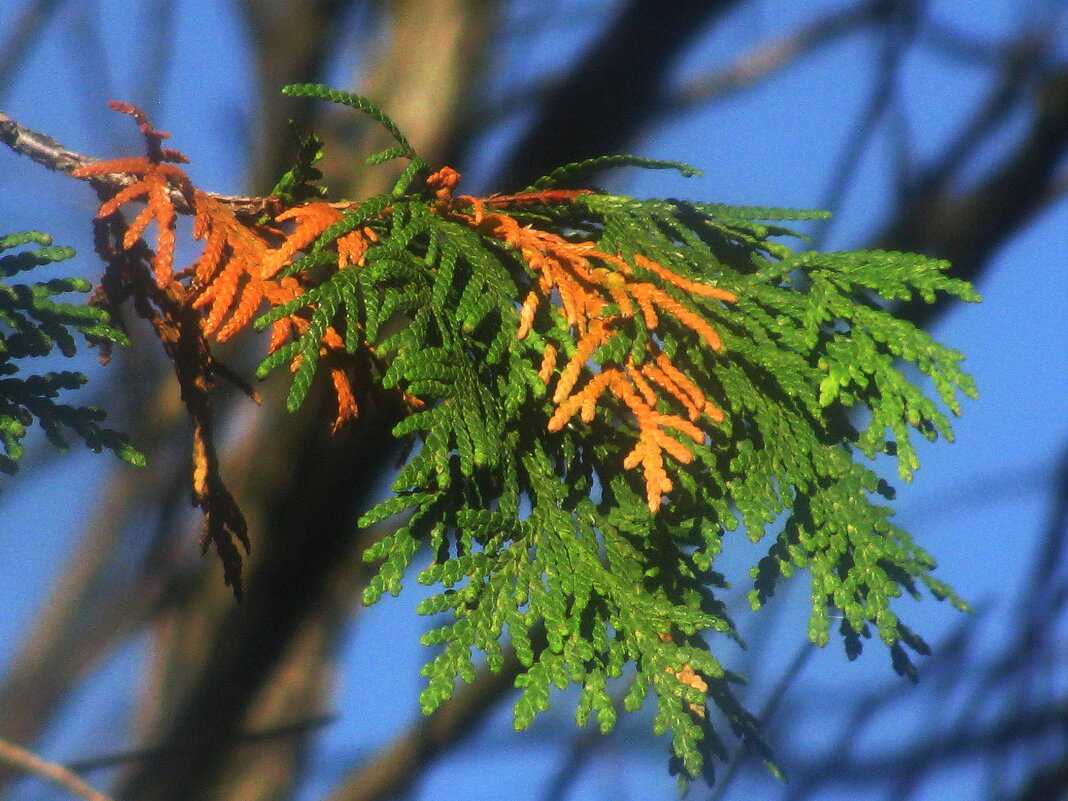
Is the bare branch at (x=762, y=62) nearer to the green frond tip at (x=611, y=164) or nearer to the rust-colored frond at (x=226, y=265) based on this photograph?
the green frond tip at (x=611, y=164)

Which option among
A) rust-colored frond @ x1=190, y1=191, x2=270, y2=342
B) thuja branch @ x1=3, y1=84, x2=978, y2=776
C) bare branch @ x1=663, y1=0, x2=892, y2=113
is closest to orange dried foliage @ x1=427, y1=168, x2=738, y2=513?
thuja branch @ x1=3, y1=84, x2=978, y2=776

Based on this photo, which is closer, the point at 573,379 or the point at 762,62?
the point at 573,379

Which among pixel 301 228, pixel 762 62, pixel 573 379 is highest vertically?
pixel 762 62

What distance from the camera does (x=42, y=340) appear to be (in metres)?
0.56

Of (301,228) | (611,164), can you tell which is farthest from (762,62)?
(301,228)

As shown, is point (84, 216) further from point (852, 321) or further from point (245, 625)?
point (852, 321)

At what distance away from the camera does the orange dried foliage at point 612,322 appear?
475mm

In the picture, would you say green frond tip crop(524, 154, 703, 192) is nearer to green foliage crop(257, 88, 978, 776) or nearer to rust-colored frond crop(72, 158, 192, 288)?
green foliage crop(257, 88, 978, 776)

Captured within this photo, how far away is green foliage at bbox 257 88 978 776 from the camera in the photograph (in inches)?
19.0

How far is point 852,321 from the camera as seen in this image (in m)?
0.56

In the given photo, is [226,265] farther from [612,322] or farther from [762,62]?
[762,62]

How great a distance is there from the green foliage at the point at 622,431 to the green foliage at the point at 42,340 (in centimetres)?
16

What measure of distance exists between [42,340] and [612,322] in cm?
36

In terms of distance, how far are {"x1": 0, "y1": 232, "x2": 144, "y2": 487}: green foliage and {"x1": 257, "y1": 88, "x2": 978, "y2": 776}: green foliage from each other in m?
0.16
